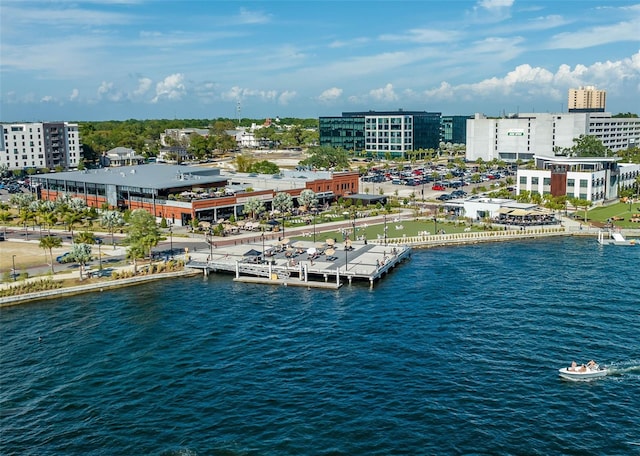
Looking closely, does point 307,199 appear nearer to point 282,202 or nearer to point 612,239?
point 282,202

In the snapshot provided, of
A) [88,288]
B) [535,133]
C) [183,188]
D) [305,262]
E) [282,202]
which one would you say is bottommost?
[88,288]

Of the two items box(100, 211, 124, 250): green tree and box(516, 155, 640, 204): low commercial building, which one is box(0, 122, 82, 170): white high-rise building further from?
box(516, 155, 640, 204): low commercial building

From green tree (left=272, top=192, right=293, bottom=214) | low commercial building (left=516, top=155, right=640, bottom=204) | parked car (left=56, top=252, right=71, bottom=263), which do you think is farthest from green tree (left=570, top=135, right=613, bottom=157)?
parked car (left=56, top=252, right=71, bottom=263)

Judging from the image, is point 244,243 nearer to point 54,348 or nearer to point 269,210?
point 269,210

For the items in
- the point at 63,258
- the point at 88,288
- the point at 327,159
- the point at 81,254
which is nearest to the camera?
the point at 88,288

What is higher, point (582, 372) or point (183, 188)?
point (183, 188)

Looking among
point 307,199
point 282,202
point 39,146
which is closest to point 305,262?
point 282,202

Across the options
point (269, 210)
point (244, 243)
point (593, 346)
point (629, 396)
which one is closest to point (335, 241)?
point (244, 243)
